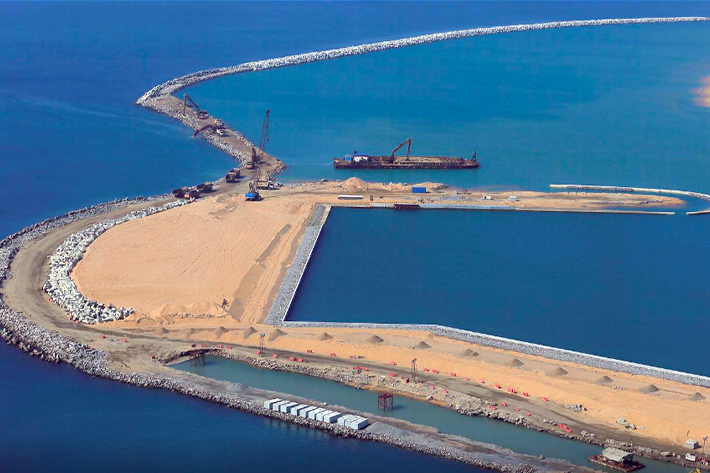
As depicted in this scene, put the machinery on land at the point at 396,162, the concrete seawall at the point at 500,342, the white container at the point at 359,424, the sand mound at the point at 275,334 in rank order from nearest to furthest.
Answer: the white container at the point at 359,424 < the concrete seawall at the point at 500,342 < the sand mound at the point at 275,334 < the machinery on land at the point at 396,162

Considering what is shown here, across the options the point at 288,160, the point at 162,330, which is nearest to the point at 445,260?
the point at 162,330

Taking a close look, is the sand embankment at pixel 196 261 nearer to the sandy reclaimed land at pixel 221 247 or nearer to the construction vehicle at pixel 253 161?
the sandy reclaimed land at pixel 221 247

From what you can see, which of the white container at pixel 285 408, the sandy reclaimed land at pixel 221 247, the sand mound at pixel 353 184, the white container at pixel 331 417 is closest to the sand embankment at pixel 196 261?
the sandy reclaimed land at pixel 221 247

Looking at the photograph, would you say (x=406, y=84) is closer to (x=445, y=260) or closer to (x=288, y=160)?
(x=288, y=160)

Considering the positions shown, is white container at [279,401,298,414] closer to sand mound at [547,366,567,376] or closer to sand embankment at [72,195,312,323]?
sand embankment at [72,195,312,323]

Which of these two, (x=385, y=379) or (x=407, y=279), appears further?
(x=407, y=279)

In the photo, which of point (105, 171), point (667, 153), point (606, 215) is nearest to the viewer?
point (606, 215)

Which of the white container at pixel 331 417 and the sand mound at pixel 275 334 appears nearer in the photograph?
the white container at pixel 331 417
